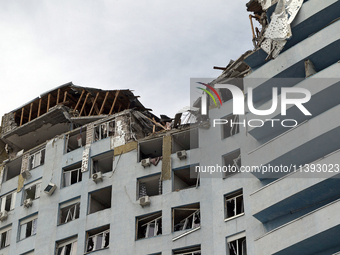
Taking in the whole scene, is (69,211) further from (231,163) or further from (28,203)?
(231,163)

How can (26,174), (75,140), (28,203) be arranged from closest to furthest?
(28,203) < (26,174) < (75,140)

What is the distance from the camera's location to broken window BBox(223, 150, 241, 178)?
96.8 ft

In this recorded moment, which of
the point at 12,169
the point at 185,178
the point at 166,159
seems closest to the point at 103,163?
the point at 166,159

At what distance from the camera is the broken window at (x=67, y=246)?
104 ft

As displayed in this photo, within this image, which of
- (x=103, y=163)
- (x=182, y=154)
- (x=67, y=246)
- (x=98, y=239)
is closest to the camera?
(x=98, y=239)

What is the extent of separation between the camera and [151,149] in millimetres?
34656

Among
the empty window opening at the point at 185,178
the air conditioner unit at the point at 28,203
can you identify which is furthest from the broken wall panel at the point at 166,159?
the air conditioner unit at the point at 28,203

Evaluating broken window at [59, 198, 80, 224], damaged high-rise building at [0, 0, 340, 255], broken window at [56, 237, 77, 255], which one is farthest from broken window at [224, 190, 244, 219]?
broken window at [59, 198, 80, 224]

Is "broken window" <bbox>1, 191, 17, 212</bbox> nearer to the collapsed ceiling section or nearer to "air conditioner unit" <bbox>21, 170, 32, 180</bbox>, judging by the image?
"air conditioner unit" <bbox>21, 170, 32, 180</bbox>

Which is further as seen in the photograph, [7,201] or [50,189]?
[7,201]

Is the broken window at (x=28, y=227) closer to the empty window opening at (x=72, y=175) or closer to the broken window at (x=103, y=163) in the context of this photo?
the empty window opening at (x=72, y=175)

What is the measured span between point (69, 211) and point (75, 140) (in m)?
5.66

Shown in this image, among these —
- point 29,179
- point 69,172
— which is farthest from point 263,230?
point 29,179

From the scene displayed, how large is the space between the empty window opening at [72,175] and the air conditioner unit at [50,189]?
719mm
